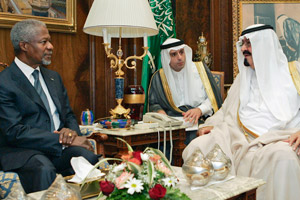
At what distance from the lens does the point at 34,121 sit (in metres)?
3.12

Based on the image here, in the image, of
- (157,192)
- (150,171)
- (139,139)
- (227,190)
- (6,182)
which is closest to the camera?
(157,192)

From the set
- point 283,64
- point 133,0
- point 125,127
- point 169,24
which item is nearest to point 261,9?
point 169,24

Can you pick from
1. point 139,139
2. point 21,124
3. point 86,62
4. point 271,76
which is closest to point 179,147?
point 139,139

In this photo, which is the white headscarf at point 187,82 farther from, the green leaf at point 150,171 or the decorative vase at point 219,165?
the green leaf at point 150,171

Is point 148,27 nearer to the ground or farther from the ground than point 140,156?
farther from the ground

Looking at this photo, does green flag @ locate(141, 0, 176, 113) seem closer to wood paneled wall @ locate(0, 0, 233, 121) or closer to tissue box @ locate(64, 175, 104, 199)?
wood paneled wall @ locate(0, 0, 233, 121)

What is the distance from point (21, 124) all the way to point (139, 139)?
1.15 m

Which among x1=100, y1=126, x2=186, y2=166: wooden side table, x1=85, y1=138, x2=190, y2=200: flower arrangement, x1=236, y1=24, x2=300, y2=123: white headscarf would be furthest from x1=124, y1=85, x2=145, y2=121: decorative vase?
x1=85, y1=138, x2=190, y2=200: flower arrangement

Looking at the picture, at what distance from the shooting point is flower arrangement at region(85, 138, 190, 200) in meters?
1.71

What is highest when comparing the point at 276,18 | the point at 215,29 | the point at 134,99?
the point at 276,18

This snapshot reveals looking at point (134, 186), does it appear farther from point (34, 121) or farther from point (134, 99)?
point (134, 99)

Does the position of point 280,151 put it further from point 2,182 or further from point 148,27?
point 2,182

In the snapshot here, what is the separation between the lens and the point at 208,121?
395 cm

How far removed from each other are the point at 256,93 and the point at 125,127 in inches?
53.1
